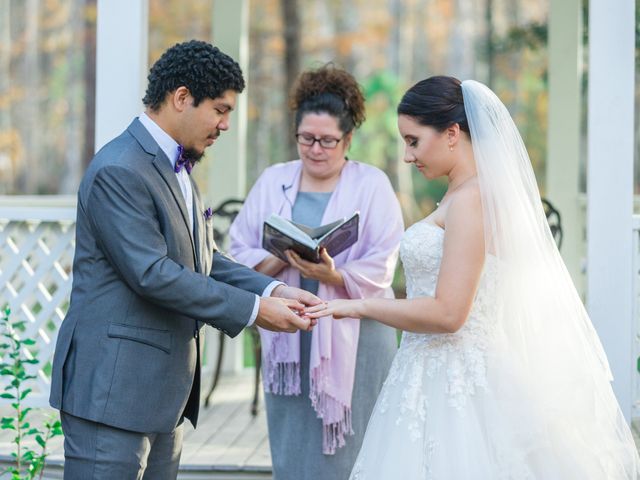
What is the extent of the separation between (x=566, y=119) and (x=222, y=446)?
356cm

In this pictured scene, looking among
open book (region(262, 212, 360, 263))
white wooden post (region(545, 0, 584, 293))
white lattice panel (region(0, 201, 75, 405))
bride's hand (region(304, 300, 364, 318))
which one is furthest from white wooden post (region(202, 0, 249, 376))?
bride's hand (region(304, 300, 364, 318))

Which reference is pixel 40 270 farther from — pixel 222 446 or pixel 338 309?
pixel 338 309

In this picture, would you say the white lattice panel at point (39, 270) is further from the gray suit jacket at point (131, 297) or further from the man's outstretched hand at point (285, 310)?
the gray suit jacket at point (131, 297)

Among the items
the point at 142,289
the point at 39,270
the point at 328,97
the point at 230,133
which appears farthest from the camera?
the point at 230,133

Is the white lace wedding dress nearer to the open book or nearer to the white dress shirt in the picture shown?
the open book

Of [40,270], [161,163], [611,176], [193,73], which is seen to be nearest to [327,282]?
[161,163]

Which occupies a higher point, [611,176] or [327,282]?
[611,176]

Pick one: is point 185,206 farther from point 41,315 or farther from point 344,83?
point 41,315

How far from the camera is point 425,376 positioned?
3760 millimetres

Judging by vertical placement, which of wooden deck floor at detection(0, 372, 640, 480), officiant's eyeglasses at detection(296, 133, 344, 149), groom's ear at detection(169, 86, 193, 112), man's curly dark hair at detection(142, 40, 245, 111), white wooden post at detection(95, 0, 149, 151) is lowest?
wooden deck floor at detection(0, 372, 640, 480)

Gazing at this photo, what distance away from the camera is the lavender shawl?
4578 mm

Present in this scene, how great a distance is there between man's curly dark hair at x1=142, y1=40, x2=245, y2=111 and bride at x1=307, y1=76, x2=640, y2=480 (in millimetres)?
673

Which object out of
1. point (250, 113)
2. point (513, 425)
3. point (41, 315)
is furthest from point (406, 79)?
point (513, 425)

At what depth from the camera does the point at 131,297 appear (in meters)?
3.48
